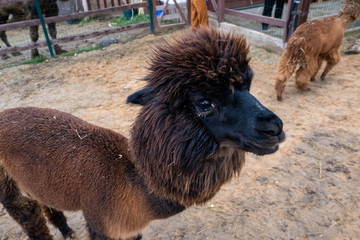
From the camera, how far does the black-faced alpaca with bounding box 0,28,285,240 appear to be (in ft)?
4.60

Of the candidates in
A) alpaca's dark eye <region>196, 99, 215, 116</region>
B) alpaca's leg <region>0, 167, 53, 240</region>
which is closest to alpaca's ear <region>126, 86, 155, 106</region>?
alpaca's dark eye <region>196, 99, 215, 116</region>

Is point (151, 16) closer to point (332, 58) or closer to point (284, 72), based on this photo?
point (284, 72)

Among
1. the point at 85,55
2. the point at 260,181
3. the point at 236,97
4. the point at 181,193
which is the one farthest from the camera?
the point at 85,55

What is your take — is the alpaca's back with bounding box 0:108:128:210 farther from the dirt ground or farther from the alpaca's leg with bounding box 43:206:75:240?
the dirt ground

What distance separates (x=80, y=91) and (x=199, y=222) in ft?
13.7

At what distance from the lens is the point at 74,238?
2.71m

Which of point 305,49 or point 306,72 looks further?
point 306,72

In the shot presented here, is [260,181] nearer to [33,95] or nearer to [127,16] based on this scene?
[33,95]

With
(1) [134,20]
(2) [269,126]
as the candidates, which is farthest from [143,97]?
(1) [134,20]

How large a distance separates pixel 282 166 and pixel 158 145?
7.64 feet

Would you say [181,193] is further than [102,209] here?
No

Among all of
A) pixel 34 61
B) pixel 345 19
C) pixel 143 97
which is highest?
pixel 143 97

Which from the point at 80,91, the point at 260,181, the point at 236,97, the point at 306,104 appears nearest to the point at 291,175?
the point at 260,181

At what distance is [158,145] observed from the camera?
1.51 meters
